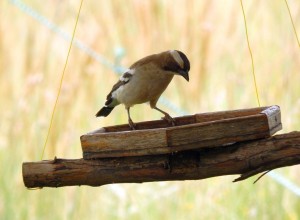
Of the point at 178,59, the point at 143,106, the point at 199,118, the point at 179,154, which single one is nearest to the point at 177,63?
the point at 178,59

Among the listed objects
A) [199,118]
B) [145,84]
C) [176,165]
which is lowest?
[176,165]

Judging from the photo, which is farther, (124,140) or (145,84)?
(145,84)

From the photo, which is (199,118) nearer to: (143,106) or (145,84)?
(145,84)

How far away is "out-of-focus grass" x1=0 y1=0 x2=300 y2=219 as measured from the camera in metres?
3.61

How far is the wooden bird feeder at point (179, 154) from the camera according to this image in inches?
69.8

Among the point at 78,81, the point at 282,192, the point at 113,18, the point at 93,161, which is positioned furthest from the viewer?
the point at 113,18

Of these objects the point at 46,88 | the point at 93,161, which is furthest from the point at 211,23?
the point at 93,161

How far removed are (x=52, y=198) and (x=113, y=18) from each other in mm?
1014

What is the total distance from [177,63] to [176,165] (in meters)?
0.38

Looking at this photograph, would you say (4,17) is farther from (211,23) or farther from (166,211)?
(166,211)

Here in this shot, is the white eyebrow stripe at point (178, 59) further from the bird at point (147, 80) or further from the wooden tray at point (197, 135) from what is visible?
the wooden tray at point (197, 135)

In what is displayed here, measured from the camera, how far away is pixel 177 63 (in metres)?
2.13

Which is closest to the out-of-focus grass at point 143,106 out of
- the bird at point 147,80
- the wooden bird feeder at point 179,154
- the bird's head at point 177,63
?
the bird at point 147,80

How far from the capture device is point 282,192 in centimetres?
353
